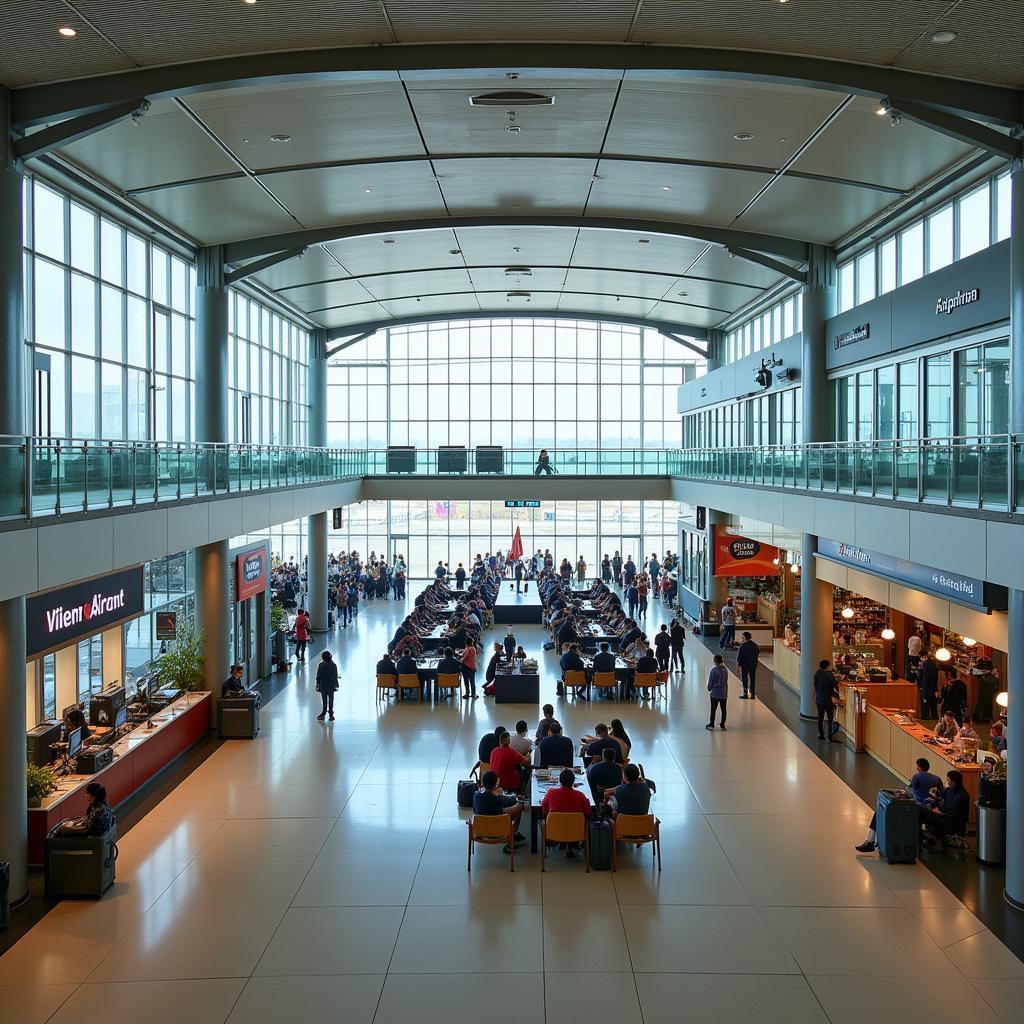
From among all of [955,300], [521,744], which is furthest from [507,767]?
[955,300]

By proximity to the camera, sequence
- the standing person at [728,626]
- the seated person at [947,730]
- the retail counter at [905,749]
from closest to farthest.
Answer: the retail counter at [905,749]
the seated person at [947,730]
the standing person at [728,626]

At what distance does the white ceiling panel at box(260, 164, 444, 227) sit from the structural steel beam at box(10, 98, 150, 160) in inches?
195

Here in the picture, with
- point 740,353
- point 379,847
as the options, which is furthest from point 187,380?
point 740,353

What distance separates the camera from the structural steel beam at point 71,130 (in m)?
10.9

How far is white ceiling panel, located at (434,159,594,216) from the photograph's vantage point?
17.4m

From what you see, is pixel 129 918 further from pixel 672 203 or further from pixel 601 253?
pixel 601 253

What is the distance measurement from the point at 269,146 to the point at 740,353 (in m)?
20.6

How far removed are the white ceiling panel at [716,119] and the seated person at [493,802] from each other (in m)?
9.04

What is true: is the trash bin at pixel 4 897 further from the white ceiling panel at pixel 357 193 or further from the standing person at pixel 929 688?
the standing person at pixel 929 688

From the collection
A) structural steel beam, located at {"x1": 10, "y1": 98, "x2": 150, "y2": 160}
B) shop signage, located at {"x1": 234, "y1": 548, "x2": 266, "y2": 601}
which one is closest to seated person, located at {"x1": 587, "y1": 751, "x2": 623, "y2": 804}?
structural steel beam, located at {"x1": 10, "y1": 98, "x2": 150, "y2": 160}

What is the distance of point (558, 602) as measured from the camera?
2745 centimetres

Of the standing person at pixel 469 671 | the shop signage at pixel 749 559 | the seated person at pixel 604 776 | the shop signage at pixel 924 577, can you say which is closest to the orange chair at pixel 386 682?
the standing person at pixel 469 671

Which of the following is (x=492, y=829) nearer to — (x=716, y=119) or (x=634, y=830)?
(x=634, y=830)

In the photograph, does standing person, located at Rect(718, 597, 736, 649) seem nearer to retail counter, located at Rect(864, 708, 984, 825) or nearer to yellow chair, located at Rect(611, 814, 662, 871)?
retail counter, located at Rect(864, 708, 984, 825)
